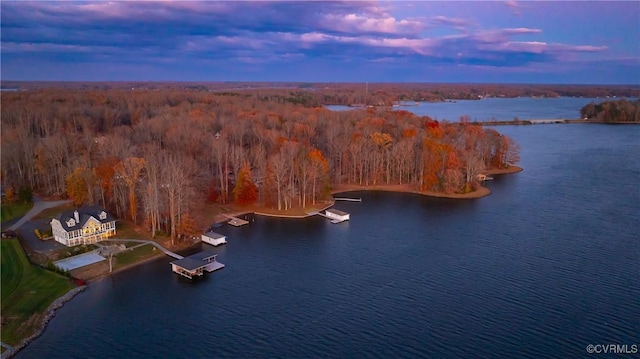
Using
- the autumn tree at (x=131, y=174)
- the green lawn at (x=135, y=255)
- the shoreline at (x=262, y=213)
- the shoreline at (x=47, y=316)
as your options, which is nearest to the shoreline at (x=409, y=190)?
the shoreline at (x=262, y=213)

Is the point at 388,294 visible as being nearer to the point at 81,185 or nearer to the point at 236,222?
the point at 236,222

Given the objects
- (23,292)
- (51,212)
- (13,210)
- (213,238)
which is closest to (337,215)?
(213,238)

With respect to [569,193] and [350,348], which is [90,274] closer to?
[350,348]

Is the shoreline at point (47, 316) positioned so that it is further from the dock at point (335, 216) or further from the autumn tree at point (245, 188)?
the dock at point (335, 216)

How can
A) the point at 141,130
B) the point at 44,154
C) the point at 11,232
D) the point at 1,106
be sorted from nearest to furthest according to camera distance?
the point at 11,232 → the point at 44,154 → the point at 141,130 → the point at 1,106

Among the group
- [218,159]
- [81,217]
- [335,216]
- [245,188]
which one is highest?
[218,159]

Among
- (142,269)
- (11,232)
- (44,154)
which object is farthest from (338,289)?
(44,154)

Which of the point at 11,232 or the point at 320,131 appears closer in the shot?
the point at 11,232

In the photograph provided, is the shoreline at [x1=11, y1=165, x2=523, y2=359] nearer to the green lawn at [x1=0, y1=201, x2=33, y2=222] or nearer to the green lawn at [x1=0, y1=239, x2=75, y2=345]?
the green lawn at [x1=0, y1=239, x2=75, y2=345]

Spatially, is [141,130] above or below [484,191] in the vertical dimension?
above
